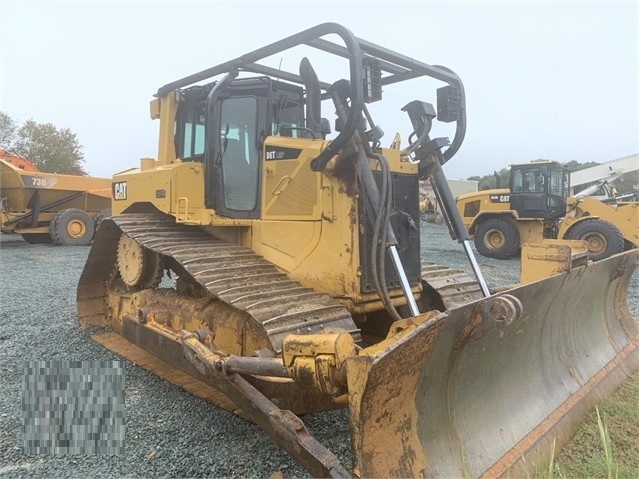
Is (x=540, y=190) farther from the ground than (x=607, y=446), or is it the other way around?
(x=540, y=190)

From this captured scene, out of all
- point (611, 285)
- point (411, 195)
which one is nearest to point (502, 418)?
point (411, 195)

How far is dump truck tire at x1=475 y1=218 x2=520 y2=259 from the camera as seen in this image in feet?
44.4

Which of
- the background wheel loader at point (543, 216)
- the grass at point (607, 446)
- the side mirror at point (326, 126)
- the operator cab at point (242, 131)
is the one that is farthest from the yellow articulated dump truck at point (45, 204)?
the grass at point (607, 446)

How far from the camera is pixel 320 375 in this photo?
218 cm

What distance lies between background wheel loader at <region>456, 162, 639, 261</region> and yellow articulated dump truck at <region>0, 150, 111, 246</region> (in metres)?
11.5

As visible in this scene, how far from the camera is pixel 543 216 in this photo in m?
13.2

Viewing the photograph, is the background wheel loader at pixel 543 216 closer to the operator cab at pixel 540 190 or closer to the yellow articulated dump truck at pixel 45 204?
the operator cab at pixel 540 190

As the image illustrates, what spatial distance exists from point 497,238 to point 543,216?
4.37ft

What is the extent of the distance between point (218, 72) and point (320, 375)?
2920mm

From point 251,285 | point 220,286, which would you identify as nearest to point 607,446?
point 251,285

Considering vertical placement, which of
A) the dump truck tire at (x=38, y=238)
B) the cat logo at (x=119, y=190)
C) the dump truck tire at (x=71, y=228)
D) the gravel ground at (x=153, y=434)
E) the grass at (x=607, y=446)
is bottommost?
the gravel ground at (x=153, y=434)

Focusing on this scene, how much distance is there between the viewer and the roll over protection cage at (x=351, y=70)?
3.10m

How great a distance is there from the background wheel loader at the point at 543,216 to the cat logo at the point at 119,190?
10043 millimetres

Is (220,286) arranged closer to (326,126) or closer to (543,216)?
(326,126)
